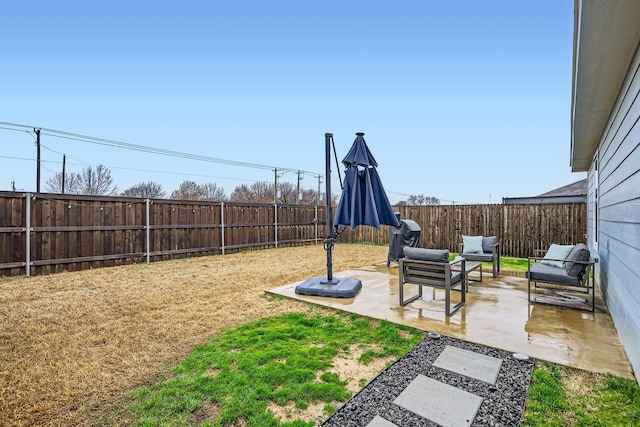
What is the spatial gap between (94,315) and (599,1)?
579 centimetres

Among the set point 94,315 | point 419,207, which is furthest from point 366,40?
point 94,315

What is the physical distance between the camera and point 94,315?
12.7 feet

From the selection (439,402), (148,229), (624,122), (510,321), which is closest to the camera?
(439,402)

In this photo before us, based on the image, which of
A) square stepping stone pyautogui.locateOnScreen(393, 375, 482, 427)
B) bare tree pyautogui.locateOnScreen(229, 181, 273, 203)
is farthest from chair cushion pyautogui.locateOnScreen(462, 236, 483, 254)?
bare tree pyautogui.locateOnScreen(229, 181, 273, 203)

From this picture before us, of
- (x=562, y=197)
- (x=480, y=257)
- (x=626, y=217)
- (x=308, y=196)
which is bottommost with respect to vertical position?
(x=480, y=257)

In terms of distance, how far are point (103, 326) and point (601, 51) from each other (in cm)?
565

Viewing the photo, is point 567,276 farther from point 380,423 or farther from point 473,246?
point 380,423

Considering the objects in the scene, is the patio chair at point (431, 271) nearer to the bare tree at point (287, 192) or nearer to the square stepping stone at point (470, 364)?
the square stepping stone at point (470, 364)

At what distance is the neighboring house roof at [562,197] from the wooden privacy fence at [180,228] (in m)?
4.05

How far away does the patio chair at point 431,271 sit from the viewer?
374cm

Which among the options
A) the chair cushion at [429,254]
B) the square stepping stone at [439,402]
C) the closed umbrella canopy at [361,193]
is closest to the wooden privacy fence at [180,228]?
the closed umbrella canopy at [361,193]

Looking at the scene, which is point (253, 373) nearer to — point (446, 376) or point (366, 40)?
point (446, 376)

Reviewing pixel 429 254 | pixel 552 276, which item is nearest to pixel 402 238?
pixel 552 276

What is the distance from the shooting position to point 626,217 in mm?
2697
